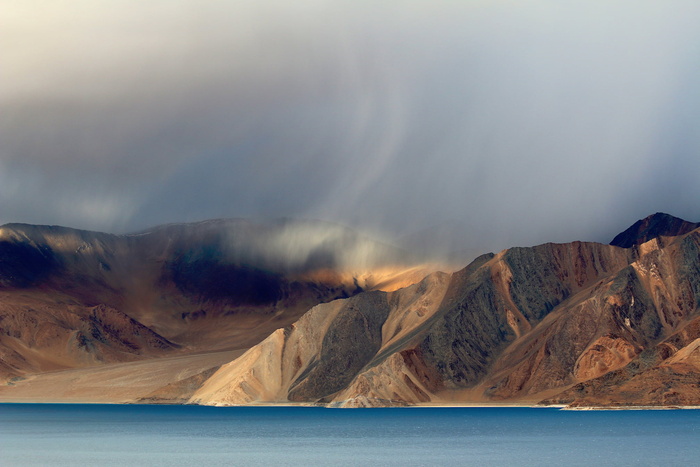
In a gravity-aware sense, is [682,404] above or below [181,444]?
below

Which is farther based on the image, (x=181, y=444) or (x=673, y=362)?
(x=673, y=362)

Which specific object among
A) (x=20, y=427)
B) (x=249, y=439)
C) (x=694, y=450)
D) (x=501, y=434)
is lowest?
(x=694, y=450)

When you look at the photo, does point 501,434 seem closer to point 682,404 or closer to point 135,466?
point 682,404

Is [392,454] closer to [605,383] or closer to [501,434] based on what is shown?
[501,434]

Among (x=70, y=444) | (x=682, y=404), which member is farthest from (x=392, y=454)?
(x=682, y=404)

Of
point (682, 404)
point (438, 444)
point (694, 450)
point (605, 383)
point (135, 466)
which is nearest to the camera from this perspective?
point (135, 466)

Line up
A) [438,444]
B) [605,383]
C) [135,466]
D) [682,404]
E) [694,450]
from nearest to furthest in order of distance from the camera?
1. [135,466]
2. [694,450]
3. [438,444]
4. [682,404]
5. [605,383]
